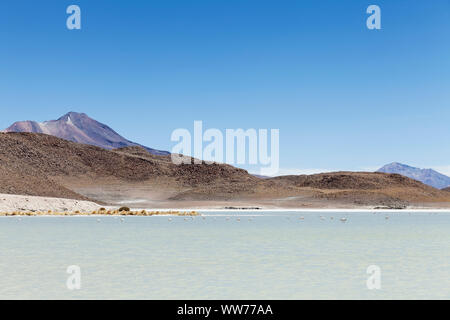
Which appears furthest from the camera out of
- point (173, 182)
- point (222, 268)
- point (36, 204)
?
point (173, 182)

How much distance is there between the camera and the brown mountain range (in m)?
115

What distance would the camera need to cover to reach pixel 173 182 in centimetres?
13788

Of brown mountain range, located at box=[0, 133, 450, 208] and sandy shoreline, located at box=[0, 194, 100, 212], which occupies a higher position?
brown mountain range, located at box=[0, 133, 450, 208]

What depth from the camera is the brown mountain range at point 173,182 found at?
115 metres

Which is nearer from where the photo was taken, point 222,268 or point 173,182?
point 222,268

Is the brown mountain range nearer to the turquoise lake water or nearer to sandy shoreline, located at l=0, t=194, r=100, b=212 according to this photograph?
sandy shoreline, located at l=0, t=194, r=100, b=212

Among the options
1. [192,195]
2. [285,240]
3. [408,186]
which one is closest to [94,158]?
[192,195]

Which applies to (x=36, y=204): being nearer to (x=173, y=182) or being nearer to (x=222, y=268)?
(x=222, y=268)

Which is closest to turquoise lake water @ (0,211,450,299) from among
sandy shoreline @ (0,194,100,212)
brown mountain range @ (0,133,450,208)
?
sandy shoreline @ (0,194,100,212)

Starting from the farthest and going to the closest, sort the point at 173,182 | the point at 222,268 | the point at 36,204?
1. the point at 173,182
2. the point at 36,204
3. the point at 222,268

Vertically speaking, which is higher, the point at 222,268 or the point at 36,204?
the point at 36,204

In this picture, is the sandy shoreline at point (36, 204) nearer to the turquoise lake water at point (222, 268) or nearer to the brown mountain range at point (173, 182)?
the brown mountain range at point (173, 182)

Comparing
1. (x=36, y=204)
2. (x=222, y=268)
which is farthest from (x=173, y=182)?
(x=222, y=268)

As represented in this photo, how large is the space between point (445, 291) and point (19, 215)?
51962 mm
